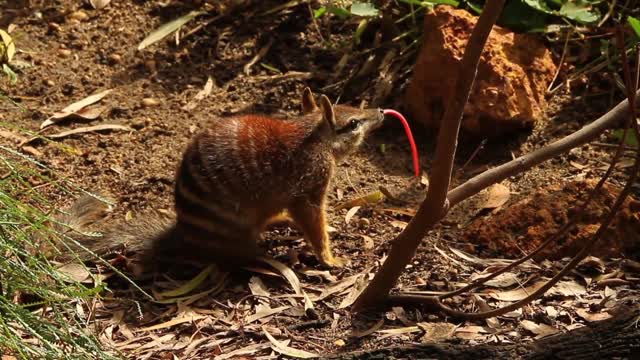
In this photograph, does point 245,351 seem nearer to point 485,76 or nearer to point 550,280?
point 550,280

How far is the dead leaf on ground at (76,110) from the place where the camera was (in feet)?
22.5

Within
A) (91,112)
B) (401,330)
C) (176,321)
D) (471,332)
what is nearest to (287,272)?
(176,321)

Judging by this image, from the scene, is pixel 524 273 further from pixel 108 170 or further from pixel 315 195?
pixel 108 170

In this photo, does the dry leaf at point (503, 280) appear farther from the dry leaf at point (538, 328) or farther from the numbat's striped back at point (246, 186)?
the numbat's striped back at point (246, 186)

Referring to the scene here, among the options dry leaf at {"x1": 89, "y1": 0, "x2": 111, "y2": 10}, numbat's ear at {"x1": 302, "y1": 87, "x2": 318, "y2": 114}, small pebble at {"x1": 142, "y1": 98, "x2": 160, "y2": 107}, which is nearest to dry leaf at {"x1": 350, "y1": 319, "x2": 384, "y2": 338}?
numbat's ear at {"x1": 302, "y1": 87, "x2": 318, "y2": 114}

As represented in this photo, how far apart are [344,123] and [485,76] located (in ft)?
3.09

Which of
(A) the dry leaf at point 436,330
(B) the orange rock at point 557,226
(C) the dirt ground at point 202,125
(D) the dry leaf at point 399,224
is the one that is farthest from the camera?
(D) the dry leaf at point 399,224

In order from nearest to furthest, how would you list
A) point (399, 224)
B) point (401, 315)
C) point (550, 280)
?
point (550, 280), point (401, 315), point (399, 224)

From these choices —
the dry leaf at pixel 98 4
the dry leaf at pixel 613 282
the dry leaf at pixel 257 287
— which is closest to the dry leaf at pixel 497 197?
the dry leaf at pixel 613 282

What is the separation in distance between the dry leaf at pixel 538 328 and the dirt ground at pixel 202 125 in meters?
0.04

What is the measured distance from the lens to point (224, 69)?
7.34 metres

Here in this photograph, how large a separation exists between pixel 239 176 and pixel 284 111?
4.69 ft

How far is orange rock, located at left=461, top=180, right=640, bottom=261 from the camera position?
5336 mm

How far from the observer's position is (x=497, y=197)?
→ 6012 mm
